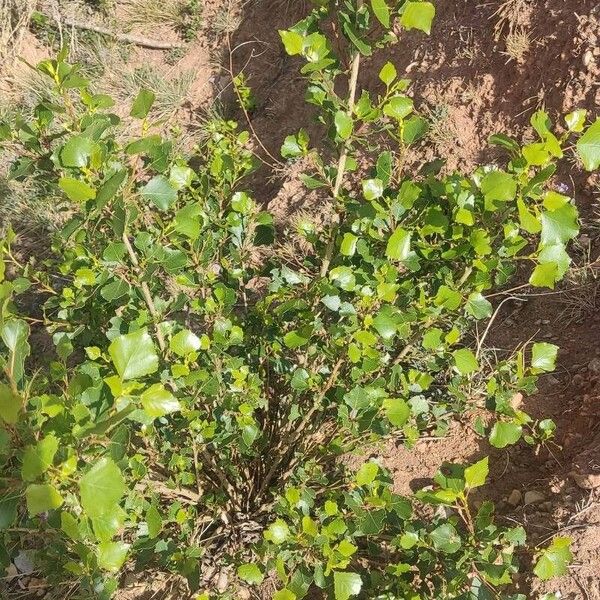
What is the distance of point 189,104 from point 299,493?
322cm

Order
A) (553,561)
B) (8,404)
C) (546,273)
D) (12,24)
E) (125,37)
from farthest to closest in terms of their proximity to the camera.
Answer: (12,24)
(125,37)
(553,561)
(546,273)
(8,404)

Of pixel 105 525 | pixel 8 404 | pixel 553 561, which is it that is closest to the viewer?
pixel 8 404

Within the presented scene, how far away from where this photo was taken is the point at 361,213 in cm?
128

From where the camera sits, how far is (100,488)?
0.73 meters

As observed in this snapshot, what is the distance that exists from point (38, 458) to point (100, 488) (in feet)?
0.32

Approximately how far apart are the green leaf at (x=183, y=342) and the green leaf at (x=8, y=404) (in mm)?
523

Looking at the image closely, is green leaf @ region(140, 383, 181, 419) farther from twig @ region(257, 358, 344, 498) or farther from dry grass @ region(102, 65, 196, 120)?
dry grass @ region(102, 65, 196, 120)

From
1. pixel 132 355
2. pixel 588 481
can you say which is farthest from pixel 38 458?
pixel 588 481

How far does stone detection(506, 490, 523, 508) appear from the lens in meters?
1.90

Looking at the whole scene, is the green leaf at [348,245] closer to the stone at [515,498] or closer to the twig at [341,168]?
the twig at [341,168]

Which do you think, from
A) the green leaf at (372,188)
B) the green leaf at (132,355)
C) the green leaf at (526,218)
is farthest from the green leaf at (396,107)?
the green leaf at (132,355)

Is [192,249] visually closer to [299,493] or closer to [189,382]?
[189,382]

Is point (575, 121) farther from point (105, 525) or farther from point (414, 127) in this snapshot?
point (105, 525)

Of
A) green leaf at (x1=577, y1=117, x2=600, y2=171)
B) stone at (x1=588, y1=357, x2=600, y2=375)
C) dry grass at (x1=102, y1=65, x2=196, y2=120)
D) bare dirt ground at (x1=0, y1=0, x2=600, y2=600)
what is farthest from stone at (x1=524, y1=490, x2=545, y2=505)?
dry grass at (x1=102, y1=65, x2=196, y2=120)
